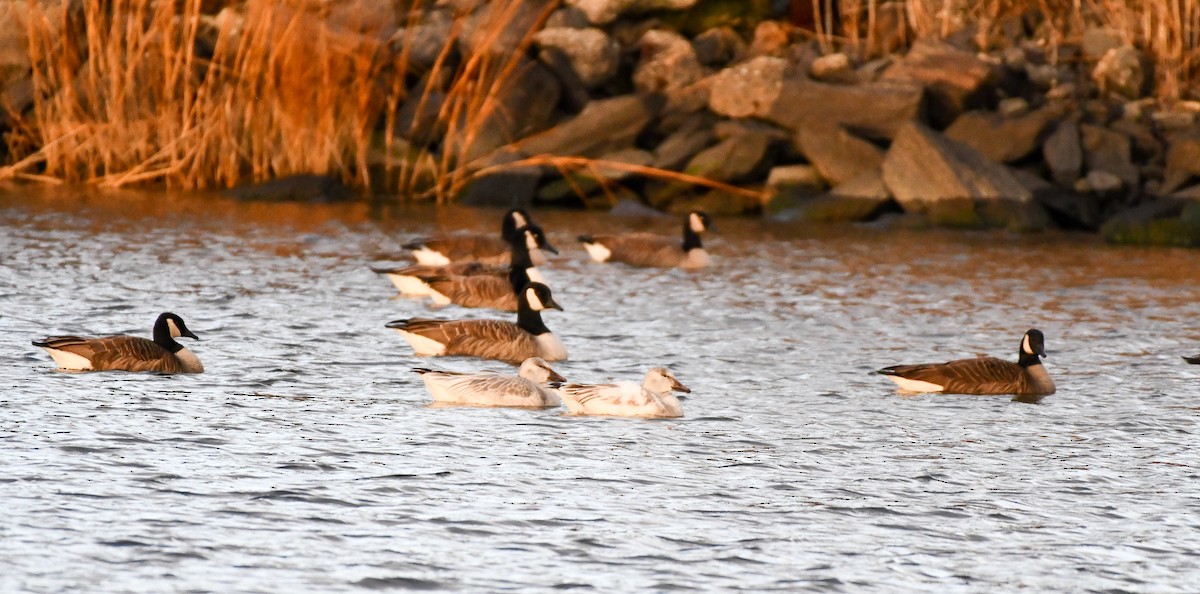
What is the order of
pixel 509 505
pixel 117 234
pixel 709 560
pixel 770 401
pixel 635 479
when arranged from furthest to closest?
pixel 117 234, pixel 770 401, pixel 635 479, pixel 509 505, pixel 709 560

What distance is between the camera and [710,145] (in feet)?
88.8

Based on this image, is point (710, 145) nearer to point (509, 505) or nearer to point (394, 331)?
point (394, 331)

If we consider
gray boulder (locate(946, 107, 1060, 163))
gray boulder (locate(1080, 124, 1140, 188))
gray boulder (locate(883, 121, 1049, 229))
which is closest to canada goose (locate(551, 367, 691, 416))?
gray boulder (locate(883, 121, 1049, 229))

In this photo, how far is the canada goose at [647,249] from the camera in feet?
67.1

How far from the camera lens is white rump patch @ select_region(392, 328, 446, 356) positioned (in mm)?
13938

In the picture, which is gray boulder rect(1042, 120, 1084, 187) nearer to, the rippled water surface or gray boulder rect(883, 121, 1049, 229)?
gray boulder rect(883, 121, 1049, 229)

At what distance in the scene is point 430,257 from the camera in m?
19.3

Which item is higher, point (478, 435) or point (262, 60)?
point (262, 60)

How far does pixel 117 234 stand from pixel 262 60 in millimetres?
4618

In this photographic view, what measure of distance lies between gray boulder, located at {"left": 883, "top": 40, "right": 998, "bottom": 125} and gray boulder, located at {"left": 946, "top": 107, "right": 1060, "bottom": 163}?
67 centimetres

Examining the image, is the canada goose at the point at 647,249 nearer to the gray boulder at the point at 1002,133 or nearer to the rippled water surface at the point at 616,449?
the rippled water surface at the point at 616,449

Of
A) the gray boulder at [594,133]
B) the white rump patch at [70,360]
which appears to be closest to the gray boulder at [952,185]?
the gray boulder at [594,133]

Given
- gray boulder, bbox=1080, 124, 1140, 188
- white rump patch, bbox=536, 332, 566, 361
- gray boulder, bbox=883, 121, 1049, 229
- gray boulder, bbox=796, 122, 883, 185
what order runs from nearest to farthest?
1. white rump patch, bbox=536, 332, 566, 361
2. gray boulder, bbox=883, 121, 1049, 229
3. gray boulder, bbox=1080, 124, 1140, 188
4. gray boulder, bbox=796, 122, 883, 185

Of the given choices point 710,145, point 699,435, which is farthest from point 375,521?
point 710,145
